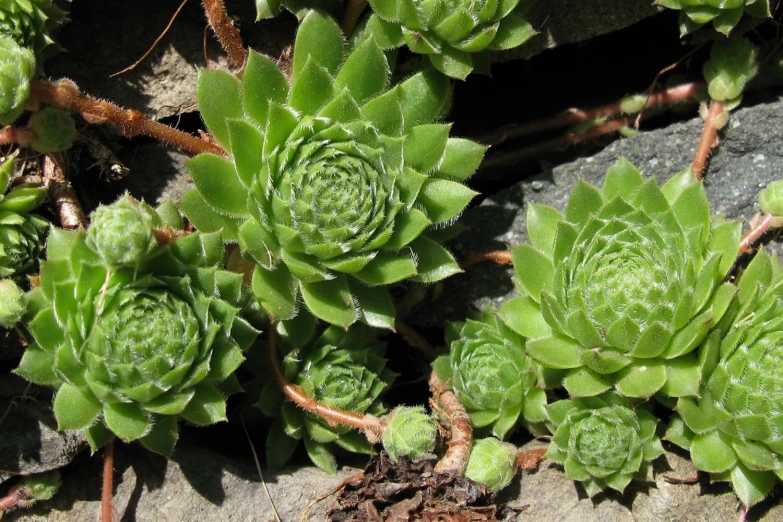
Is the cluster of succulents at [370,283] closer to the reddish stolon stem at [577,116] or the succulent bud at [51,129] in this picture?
the succulent bud at [51,129]

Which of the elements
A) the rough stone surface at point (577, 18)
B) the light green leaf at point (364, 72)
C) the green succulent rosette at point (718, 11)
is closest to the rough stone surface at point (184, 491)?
the light green leaf at point (364, 72)

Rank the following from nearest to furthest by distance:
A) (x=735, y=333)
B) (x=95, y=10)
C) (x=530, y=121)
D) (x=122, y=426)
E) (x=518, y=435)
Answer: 1. (x=122, y=426)
2. (x=735, y=333)
3. (x=95, y=10)
4. (x=518, y=435)
5. (x=530, y=121)

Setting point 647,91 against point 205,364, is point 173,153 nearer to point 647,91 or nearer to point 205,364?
point 205,364

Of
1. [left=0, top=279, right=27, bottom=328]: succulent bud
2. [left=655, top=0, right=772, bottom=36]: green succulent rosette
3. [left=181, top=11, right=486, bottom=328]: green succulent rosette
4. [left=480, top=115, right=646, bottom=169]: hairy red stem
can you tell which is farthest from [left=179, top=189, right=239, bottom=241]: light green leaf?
[left=655, top=0, right=772, bottom=36]: green succulent rosette

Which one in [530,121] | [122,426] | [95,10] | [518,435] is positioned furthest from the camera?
[530,121]

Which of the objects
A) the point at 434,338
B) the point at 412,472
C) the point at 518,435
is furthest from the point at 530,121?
the point at 412,472

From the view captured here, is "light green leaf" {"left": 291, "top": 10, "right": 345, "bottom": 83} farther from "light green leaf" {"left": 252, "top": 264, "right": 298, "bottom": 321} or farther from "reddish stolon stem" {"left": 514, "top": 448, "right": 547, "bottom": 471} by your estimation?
"reddish stolon stem" {"left": 514, "top": 448, "right": 547, "bottom": 471}
